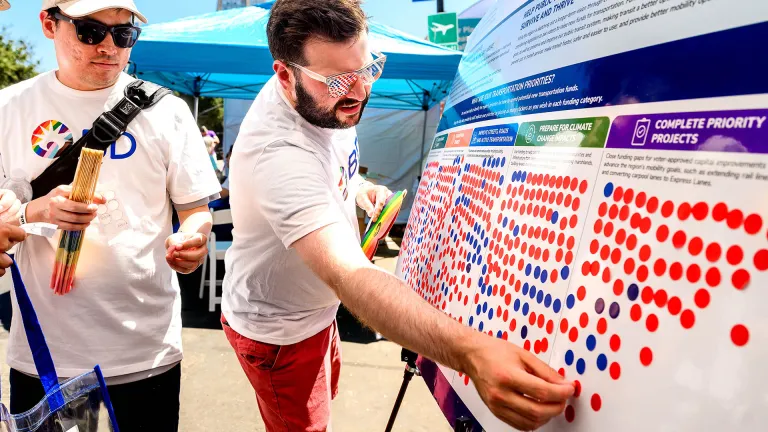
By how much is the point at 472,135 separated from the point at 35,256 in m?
1.42

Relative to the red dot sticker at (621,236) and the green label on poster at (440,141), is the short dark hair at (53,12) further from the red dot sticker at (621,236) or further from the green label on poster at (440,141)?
the red dot sticker at (621,236)

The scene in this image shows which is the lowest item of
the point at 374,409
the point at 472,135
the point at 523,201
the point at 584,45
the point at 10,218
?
the point at 374,409

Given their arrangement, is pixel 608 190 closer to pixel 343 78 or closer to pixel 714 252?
pixel 714 252

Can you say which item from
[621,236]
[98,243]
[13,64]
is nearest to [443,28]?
[98,243]

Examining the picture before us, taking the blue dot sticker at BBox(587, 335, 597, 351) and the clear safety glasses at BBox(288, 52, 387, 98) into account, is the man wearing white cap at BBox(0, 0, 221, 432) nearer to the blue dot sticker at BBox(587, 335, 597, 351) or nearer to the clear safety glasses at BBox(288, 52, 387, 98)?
the clear safety glasses at BBox(288, 52, 387, 98)

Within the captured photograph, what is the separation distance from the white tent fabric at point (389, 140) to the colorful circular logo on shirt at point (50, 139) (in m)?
9.89

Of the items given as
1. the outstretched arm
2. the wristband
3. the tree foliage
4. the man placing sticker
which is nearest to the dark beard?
the man placing sticker

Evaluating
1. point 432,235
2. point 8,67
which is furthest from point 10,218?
point 8,67

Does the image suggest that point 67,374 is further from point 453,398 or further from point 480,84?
point 480,84

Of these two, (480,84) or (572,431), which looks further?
(480,84)

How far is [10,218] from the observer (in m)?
1.37

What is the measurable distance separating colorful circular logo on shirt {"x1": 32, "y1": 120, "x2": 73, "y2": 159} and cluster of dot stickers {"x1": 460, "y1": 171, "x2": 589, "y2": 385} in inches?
53.4

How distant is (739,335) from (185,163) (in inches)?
62.8

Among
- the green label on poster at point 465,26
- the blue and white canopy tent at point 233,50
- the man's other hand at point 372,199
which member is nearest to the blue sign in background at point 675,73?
the man's other hand at point 372,199
